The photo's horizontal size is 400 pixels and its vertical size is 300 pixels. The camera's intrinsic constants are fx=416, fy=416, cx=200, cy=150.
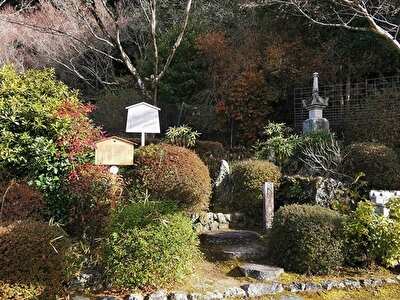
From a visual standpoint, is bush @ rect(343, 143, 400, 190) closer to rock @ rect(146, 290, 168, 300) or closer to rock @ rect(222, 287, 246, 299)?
rock @ rect(222, 287, 246, 299)

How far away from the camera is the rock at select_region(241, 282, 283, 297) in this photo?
5137mm

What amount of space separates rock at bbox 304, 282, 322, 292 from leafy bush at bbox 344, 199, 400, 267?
2.81ft

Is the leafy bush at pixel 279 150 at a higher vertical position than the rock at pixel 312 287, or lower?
higher

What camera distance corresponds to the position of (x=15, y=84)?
668 centimetres

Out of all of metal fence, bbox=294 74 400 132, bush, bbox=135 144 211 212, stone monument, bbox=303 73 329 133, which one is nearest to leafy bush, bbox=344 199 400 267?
bush, bbox=135 144 211 212

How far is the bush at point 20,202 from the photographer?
564 cm

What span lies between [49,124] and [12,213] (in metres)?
1.51

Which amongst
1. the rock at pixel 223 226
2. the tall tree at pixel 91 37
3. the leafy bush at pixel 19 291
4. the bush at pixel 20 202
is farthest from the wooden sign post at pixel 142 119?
the tall tree at pixel 91 37

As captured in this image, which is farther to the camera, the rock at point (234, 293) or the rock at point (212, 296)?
the rock at point (234, 293)

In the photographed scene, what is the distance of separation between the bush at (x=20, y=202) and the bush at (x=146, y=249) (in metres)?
1.42

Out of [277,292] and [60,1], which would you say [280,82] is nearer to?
[60,1]

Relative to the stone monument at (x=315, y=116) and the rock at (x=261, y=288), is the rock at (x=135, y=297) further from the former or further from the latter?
the stone monument at (x=315, y=116)

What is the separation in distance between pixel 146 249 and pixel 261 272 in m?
1.67

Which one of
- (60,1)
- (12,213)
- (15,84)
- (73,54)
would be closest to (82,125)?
(15,84)
